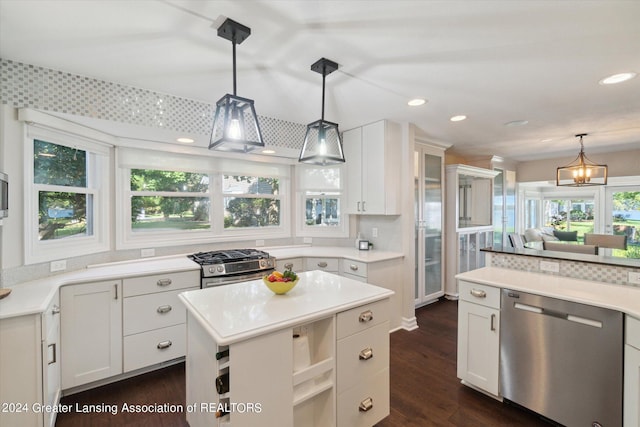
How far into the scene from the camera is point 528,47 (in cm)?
176

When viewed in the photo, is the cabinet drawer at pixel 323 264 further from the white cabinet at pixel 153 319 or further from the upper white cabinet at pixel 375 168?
the white cabinet at pixel 153 319

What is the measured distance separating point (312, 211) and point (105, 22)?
9.64ft

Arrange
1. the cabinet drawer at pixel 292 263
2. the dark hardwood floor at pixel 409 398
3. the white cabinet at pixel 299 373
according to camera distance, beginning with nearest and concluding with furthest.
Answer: the white cabinet at pixel 299 373 < the dark hardwood floor at pixel 409 398 < the cabinet drawer at pixel 292 263

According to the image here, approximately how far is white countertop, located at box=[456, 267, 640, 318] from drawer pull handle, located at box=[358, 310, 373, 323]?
101 centimetres

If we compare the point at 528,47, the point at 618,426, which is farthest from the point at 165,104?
the point at 618,426

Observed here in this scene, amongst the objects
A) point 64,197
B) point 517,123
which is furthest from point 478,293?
point 64,197

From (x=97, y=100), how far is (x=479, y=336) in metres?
3.51

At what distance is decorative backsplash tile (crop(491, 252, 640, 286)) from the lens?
1990 mm

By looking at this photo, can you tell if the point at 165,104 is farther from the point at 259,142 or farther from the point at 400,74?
the point at 400,74

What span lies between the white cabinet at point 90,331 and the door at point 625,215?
729 centimetres

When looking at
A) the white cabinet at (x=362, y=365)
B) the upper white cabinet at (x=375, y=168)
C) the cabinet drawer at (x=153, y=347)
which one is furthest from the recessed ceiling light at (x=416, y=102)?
the cabinet drawer at (x=153, y=347)

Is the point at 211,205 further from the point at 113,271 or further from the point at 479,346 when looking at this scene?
the point at 479,346

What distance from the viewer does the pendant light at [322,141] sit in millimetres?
1864

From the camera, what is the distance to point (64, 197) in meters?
2.48
